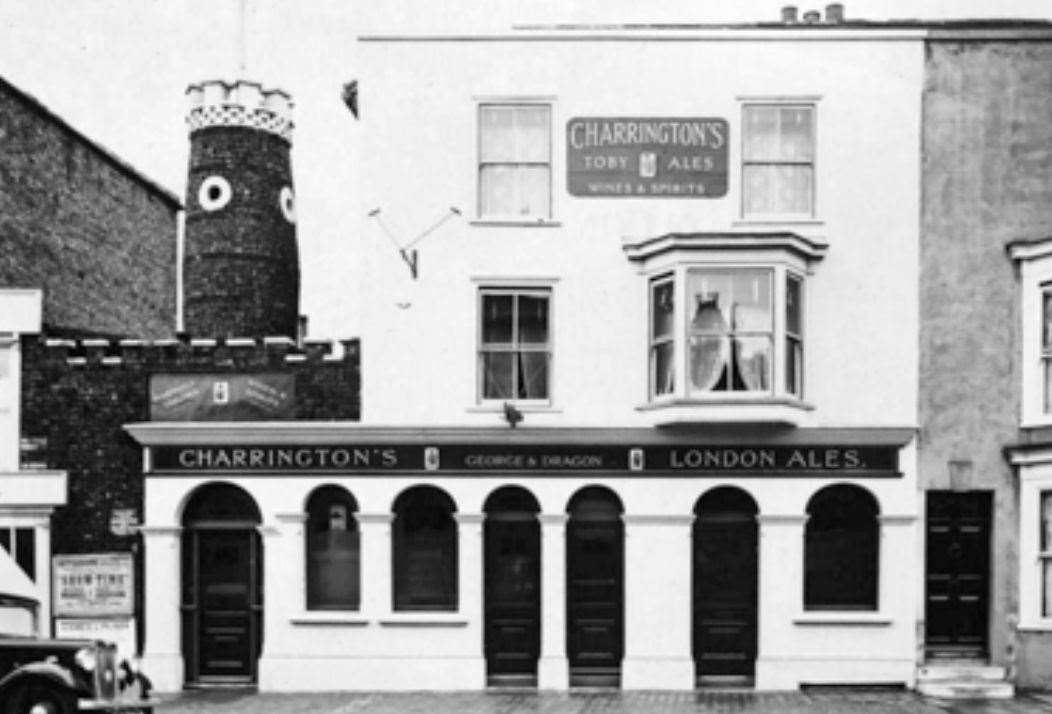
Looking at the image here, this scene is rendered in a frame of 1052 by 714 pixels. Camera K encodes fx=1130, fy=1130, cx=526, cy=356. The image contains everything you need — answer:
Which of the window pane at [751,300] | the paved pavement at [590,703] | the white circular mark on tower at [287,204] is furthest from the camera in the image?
the white circular mark on tower at [287,204]

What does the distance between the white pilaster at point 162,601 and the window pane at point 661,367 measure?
7491mm

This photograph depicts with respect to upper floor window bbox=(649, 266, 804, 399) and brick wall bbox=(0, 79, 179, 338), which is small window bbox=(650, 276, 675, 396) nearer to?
upper floor window bbox=(649, 266, 804, 399)

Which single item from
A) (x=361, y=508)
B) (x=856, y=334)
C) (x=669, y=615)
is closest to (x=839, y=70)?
(x=856, y=334)

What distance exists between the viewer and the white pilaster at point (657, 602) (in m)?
16.6

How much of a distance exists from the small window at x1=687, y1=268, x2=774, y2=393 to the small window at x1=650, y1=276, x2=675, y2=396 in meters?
0.39

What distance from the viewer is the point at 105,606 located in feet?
55.8

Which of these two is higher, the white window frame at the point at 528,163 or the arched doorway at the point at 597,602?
the white window frame at the point at 528,163

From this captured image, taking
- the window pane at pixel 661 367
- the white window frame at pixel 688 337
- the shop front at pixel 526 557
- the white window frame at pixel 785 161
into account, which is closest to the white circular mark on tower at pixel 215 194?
the shop front at pixel 526 557

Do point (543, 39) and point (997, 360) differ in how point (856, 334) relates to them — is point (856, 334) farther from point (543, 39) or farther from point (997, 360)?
point (543, 39)

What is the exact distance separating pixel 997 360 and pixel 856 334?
2.09 meters

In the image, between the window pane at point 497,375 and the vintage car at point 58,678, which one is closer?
the vintage car at point 58,678

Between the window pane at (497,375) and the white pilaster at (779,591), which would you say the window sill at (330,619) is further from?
the white pilaster at (779,591)

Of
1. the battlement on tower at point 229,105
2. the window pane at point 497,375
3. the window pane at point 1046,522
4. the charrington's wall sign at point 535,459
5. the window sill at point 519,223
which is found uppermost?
the battlement on tower at point 229,105

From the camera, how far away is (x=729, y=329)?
642 inches
